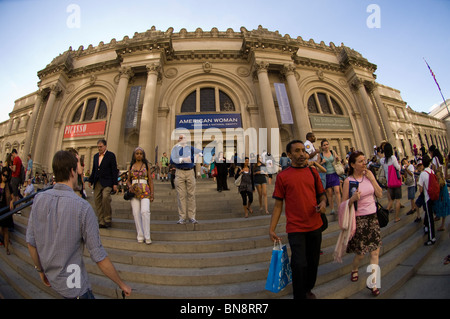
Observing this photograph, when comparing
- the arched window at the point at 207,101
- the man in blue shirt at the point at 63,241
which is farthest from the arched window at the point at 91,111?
the man in blue shirt at the point at 63,241

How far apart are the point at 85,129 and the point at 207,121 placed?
10824 millimetres

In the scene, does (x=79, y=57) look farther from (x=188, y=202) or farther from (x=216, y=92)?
(x=188, y=202)

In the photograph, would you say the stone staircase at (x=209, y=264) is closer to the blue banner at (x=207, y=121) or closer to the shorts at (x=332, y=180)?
the shorts at (x=332, y=180)

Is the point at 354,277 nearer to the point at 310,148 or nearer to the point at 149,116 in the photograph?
the point at 310,148

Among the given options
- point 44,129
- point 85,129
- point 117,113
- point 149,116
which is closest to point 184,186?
point 149,116

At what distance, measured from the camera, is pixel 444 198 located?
12.7ft

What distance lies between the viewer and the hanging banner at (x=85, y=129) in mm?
15617

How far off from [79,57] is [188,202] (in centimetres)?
2281

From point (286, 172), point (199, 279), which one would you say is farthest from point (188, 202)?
point (286, 172)

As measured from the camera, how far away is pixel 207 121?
589 inches

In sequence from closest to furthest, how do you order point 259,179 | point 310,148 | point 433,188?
point 433,188 → point 310,148 → point 259,179

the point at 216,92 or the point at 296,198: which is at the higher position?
the point at 216,92

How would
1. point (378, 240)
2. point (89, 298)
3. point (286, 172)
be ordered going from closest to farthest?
point (89, 298) < point (286, 172) < point (378, 240)

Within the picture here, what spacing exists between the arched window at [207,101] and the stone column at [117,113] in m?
4.75
